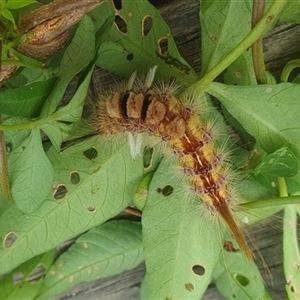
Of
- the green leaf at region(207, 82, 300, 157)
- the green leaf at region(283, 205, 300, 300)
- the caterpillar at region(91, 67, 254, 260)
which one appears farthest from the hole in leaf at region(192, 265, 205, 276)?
the green leaf at region(207, 82, 300, 157)

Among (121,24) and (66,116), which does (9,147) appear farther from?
(121,24)

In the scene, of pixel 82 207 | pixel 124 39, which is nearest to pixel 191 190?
pixel 82 207

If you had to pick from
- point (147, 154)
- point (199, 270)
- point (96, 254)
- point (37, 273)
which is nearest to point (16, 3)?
point (147, 154)

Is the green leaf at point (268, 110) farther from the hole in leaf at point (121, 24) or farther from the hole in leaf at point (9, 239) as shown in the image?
the hole in leaf at point (9, 239)

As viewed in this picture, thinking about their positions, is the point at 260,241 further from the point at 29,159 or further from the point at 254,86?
the point at 29,159

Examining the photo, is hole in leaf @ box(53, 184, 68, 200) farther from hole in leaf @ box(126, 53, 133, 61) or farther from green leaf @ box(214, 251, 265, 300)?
green leaf @ box(214, 251, 265, 300)

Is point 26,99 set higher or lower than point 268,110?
higher
